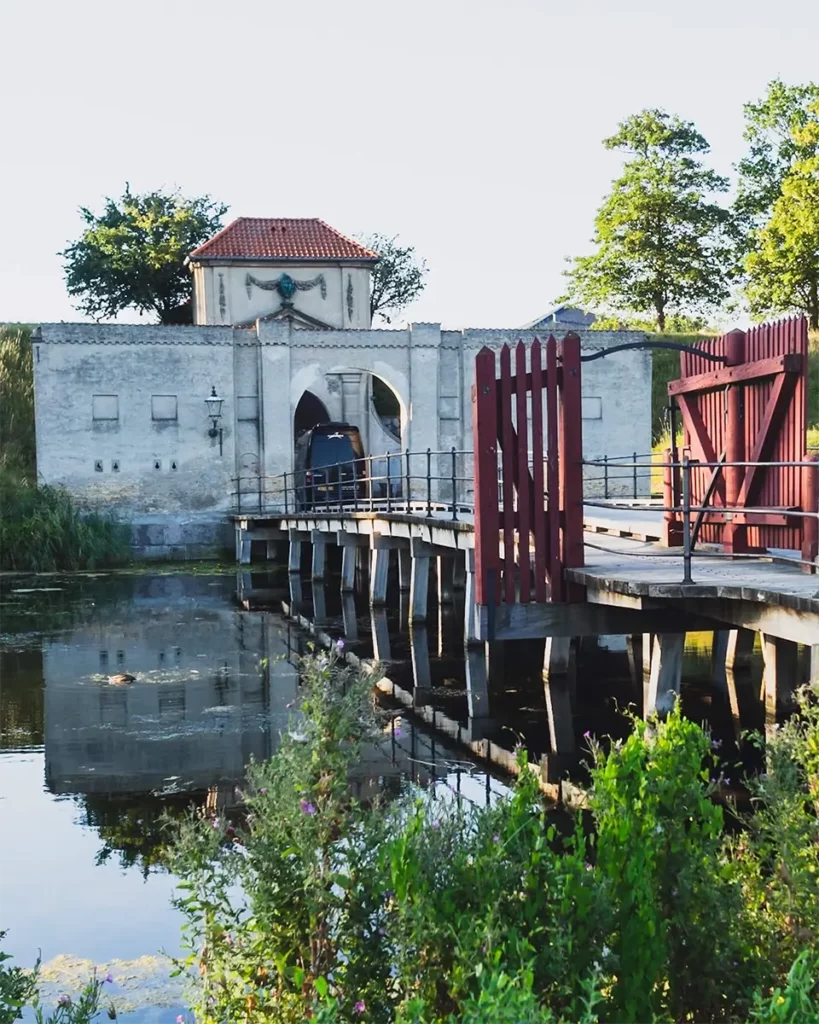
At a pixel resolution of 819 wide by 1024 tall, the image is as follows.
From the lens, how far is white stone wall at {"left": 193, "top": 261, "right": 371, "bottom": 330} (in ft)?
125

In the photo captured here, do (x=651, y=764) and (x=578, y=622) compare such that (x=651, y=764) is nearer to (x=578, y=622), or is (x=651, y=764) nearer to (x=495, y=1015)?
(x=495, y=1015)

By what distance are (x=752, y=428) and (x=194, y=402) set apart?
2379cm

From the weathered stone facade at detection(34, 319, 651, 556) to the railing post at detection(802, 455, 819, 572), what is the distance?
2424 cm

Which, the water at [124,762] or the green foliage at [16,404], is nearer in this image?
the water at [124,762]

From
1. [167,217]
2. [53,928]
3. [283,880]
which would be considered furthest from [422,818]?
[167,217]

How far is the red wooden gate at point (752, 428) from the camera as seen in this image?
9672 millimetres

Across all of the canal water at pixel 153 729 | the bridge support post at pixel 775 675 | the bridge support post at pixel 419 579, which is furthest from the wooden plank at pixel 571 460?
the bridge support post at pixel 419 579

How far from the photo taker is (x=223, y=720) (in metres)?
12.7

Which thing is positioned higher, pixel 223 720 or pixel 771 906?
pixel 771 906

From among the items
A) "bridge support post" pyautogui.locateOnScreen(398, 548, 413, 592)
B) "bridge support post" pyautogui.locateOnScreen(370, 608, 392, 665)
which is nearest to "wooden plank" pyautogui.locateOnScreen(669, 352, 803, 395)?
"bridge support post" pyautogui.locateOnScreen(370, 608, 392, 665)

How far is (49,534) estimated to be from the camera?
29547mm

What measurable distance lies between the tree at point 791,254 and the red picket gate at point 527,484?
3247 centimetres

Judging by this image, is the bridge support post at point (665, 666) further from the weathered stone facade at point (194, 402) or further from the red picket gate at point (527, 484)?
the weathered stone facade at point (194, 402)

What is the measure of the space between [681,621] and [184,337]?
24.4 metres
